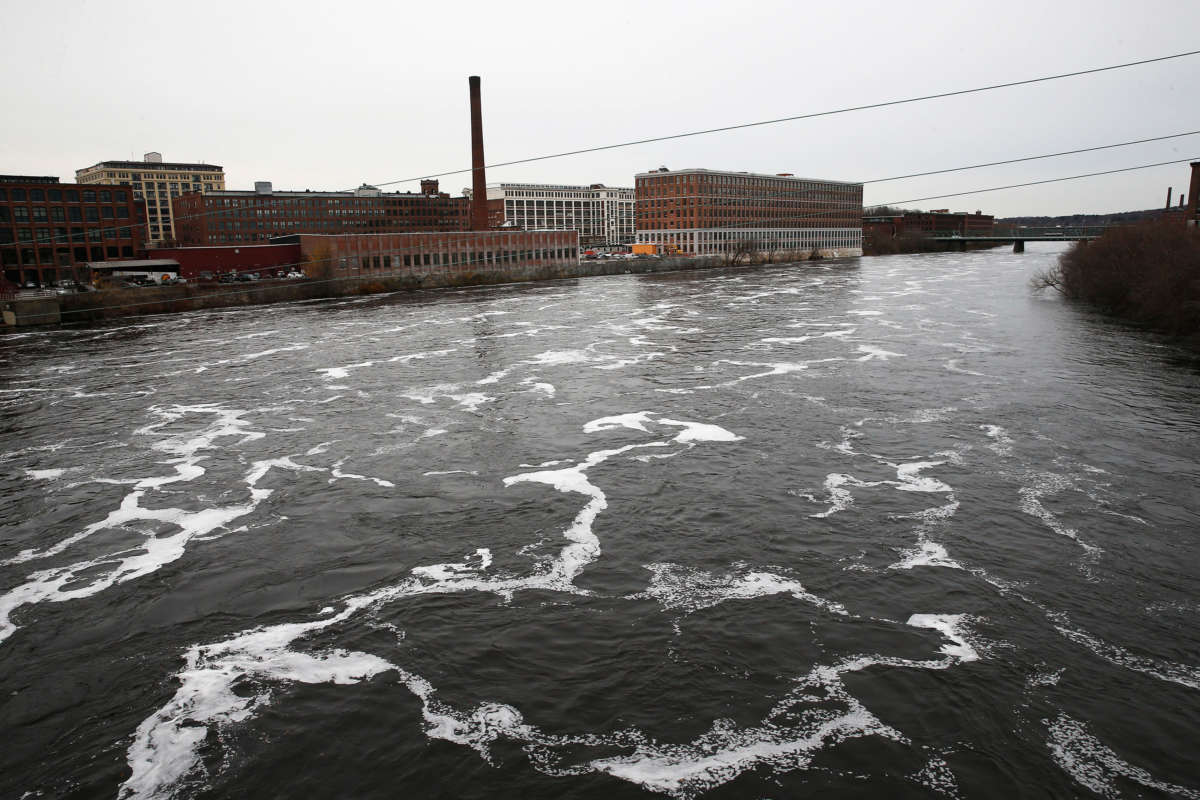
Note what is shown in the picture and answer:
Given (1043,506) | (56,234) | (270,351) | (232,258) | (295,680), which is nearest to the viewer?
(295,680)

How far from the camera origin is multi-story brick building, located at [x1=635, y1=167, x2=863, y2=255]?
15300 centimetres

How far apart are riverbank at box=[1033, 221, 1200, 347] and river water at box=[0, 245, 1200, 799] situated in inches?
558

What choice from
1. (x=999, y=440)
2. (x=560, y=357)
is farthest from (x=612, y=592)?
(x=560, y=357)

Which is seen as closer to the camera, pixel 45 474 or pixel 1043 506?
pixel 1043 506

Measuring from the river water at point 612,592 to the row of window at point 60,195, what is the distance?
298ft

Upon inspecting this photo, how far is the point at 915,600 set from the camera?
11.4 m

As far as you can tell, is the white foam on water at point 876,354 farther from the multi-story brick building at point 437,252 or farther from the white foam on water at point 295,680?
the multi-story brick building at point 437,252

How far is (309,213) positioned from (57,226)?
2280 inches

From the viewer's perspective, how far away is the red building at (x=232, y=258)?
261 ft

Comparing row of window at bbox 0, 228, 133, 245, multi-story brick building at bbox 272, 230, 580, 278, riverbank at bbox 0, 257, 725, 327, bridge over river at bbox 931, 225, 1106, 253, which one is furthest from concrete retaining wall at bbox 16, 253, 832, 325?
bridge over river at bbox 931, 225, 1106, 253

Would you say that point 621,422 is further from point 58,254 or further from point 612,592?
point 58,254

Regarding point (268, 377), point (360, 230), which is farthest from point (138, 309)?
point (360, 230)

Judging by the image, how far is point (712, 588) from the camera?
39.0 ft

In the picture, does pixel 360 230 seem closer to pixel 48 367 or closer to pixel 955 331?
pixel 48 367
